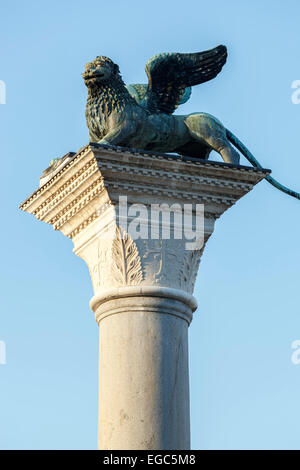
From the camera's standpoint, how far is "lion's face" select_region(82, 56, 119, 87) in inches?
643

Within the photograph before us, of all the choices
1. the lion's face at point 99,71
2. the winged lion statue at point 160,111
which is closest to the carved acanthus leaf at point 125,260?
the winged lion statue at point 160,111

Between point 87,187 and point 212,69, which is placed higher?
point 212,69

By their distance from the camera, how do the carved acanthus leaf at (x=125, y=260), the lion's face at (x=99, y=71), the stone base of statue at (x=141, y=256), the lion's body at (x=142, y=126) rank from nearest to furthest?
the stone base of statue at (x=141, y=256) → the carved acanthus leaf at (x=125, y=260) → the lion's body at (x=142, y=126) → the lion's face at (x=99, y=71)

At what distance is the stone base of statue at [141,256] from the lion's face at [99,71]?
1.16 m

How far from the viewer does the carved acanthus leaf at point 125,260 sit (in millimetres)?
15250

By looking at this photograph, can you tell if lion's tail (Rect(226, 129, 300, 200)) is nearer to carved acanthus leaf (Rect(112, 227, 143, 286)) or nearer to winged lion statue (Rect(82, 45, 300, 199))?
winged lion statue (Rect(82, 45, 300, 199))

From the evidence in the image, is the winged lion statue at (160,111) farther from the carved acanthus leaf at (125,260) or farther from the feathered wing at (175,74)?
the carved acanthus leaf at (125,260)

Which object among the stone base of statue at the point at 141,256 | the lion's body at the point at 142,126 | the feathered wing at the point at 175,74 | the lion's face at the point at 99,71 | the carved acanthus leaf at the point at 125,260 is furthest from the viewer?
the feathered wing at the point at 175,74

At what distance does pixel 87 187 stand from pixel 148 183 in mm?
762

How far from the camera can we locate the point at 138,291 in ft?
49.5

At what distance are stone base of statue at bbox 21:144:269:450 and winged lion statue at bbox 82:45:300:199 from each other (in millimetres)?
704
